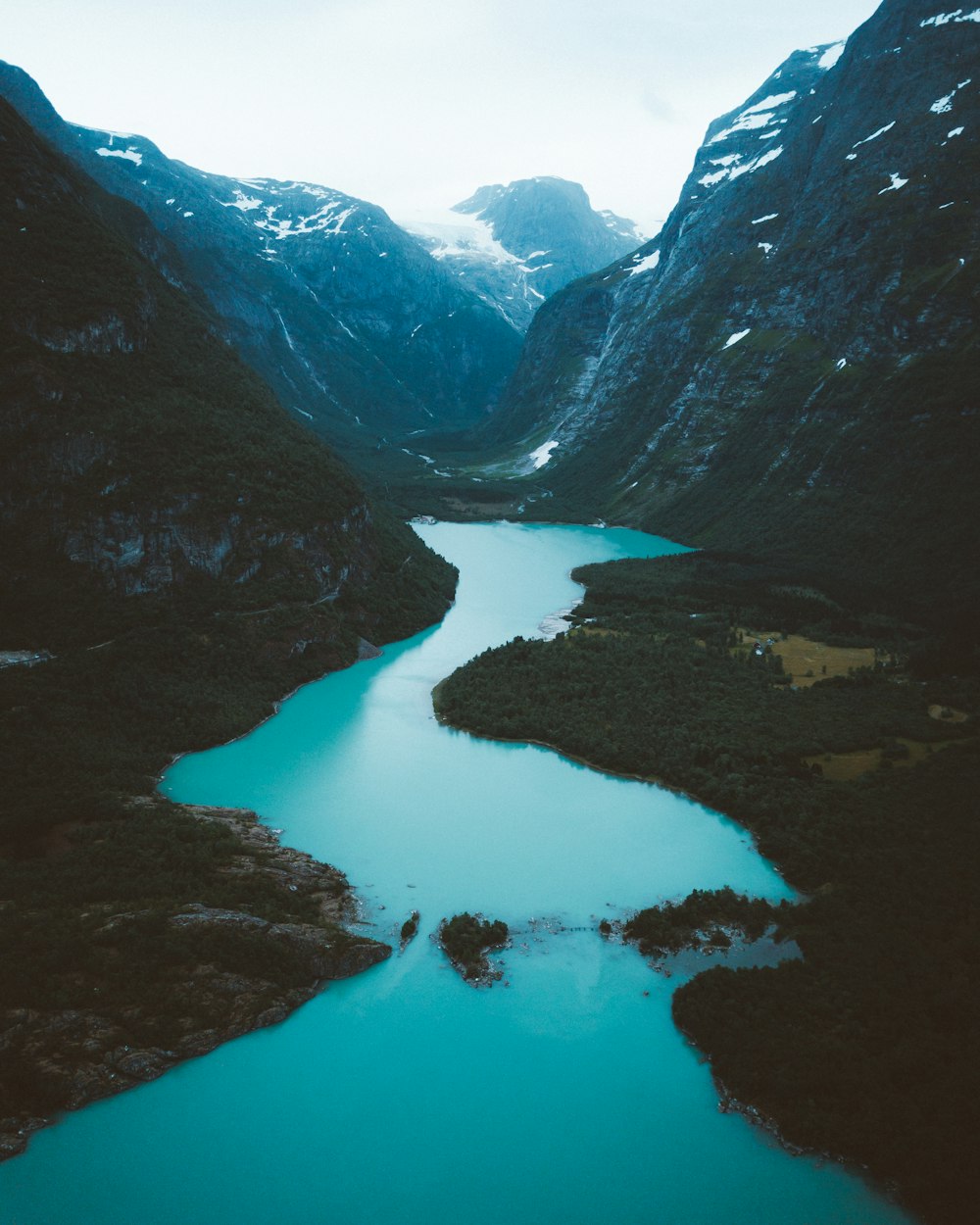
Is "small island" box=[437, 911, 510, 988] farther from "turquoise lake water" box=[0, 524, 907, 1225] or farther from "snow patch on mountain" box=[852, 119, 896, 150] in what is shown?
"snow patch on mountain" box=[852, 119, 896, 150]

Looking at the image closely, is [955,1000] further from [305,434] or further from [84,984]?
[305,434]

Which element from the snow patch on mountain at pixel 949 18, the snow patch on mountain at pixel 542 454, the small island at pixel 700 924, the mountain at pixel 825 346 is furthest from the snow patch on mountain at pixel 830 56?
the small island at pixel 700 924

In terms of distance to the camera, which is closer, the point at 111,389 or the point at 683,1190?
the point at 683,1190

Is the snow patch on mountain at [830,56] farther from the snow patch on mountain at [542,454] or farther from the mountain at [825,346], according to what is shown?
the snow patch on mountain at [542,454]

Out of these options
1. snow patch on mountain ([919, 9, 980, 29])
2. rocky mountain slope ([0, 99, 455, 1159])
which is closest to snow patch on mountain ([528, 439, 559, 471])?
rocky mountain slope ([0, 99, 455, 1159])

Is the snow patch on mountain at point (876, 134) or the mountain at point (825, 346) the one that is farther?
the snow patch on mountain at point (876, 134)

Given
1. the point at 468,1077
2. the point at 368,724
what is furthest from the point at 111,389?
the point at 468,1077
